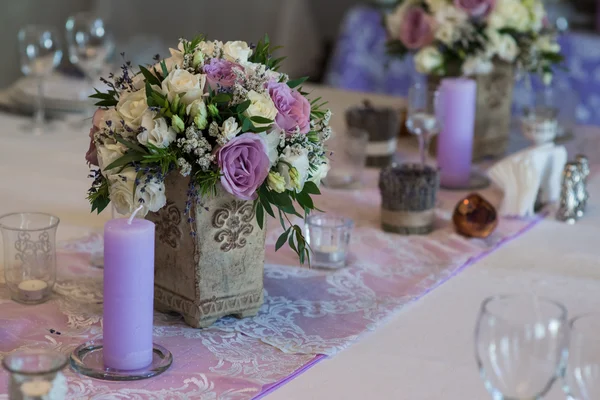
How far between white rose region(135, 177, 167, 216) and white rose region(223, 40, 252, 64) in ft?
0.70

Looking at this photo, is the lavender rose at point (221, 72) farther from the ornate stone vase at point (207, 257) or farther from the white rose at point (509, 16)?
the white rose at point (509, 16)

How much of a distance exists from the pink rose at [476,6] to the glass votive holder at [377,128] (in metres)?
0.30

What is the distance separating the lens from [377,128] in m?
2.25

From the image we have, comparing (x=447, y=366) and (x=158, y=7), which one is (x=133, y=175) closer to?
(x=447, y=366)

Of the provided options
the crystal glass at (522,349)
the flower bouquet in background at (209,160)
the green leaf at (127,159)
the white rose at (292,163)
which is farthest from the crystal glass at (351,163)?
the crystal glass at (522,349)

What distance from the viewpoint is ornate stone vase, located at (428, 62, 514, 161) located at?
2.36 meters

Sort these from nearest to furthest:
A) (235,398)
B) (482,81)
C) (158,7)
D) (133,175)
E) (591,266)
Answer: (235,398) → (133,175) → (591,266) → (482,81) → (158,7)

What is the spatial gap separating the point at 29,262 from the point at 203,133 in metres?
0.37

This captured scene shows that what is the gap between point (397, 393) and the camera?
117cm

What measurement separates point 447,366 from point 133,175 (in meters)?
0.50

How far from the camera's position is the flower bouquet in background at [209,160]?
1.24 metres

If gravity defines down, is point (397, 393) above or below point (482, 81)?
below

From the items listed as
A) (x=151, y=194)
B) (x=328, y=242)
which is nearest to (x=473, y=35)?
(x=328, y=242)

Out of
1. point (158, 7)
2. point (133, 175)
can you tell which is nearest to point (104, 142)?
point (133, 175)
